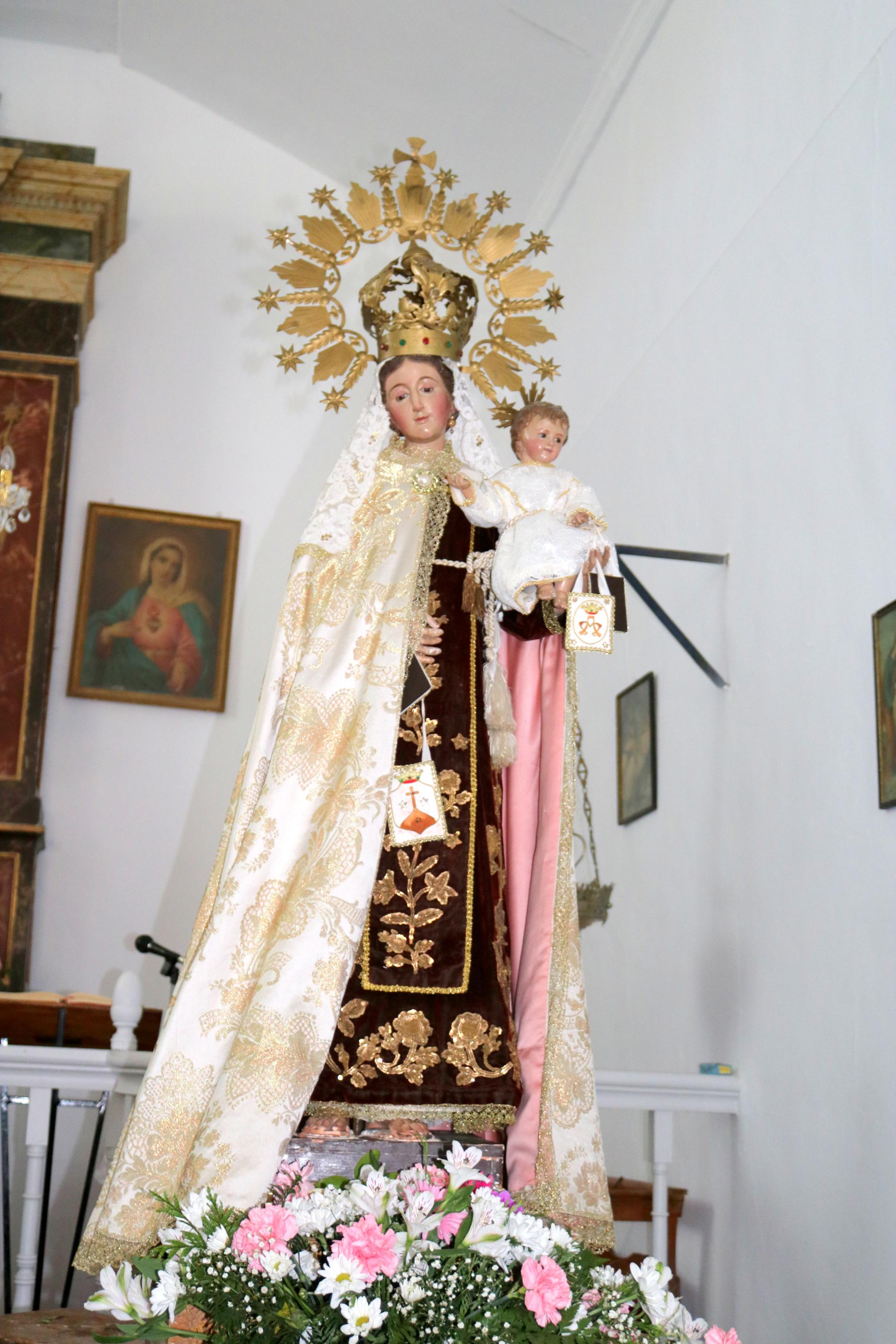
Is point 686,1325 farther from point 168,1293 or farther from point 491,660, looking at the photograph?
point 491,660

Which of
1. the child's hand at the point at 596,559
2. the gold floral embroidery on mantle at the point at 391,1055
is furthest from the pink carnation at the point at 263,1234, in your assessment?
the child's hand at the point at 596,559

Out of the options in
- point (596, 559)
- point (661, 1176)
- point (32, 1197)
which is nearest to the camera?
point (596, 559)

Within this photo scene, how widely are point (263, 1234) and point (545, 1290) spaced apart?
445 millimetres

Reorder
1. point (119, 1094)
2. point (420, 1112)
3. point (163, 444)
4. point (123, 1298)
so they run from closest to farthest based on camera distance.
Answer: point (123, 1298) < point (420, 1112) < point (119, 1094) < point (163, 444)

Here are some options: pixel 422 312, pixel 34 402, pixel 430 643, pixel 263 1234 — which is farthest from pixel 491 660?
pixel 34 402

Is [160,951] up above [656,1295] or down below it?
above

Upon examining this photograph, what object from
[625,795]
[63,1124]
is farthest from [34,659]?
[625,795]

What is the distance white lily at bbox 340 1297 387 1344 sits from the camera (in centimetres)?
207

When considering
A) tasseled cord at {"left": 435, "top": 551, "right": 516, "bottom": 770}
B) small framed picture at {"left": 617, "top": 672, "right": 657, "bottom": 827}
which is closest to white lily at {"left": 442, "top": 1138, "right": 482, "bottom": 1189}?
tasseled cord at {"left": 435, "top": 551, "right": 516, "bottom": 770}

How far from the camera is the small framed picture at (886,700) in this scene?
3.21m

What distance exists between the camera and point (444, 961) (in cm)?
279

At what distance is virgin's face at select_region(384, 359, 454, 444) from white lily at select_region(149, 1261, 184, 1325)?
1778mm

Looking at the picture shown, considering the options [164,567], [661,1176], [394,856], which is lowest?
[661,1176]

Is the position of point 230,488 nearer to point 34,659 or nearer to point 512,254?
point 34,659
